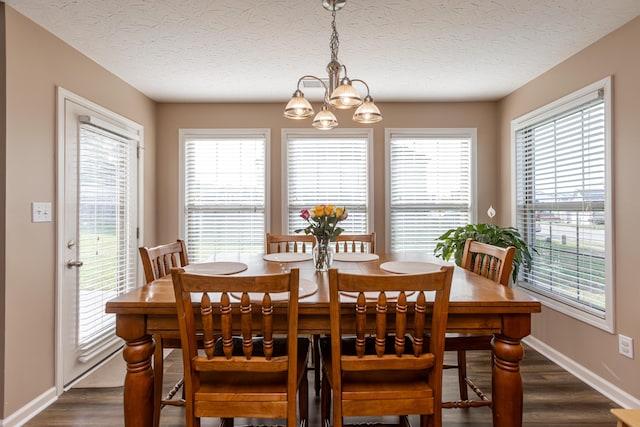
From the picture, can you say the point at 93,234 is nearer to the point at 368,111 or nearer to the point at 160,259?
the point at 160,259

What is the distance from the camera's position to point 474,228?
3.18 meters

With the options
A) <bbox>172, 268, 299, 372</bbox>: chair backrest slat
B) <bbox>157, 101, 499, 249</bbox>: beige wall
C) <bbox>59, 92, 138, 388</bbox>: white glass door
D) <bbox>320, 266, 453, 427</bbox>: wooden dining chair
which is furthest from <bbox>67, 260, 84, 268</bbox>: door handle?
<bbox>320, 266, 453, 427</bbox>: wooden dining chair

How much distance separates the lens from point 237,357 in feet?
4.35

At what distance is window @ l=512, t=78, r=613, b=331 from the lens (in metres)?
2.44

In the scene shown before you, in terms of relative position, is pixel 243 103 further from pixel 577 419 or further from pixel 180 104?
pixel 577 419

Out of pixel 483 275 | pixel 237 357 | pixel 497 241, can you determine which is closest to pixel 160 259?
pixel 237 357

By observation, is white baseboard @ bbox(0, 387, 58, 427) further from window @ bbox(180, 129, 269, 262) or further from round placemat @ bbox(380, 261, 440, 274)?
round placemat @ bbox(380, 261, 440, 274)

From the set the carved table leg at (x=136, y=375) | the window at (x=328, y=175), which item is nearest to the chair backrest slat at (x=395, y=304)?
the carved table leg at (x=136, y=375)

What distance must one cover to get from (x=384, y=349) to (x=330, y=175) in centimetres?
265

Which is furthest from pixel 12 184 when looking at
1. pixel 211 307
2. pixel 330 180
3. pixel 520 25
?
pixel 520 25

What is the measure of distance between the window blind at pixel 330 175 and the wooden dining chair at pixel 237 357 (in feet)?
8.10

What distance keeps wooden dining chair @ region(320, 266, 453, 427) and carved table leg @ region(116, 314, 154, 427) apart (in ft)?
2.48

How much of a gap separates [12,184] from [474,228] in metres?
3.37

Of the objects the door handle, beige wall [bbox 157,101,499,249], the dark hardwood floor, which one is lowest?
A: the dark hardwood floor
